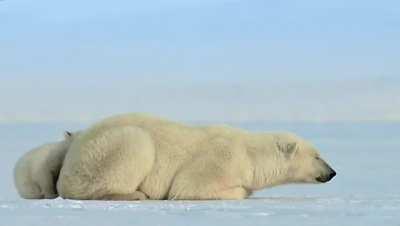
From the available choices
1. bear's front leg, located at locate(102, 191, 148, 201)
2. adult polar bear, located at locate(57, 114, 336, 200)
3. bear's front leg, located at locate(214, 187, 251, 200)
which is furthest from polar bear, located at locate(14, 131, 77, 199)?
bear's front leg, located at locate(214, 187, 251, 200)

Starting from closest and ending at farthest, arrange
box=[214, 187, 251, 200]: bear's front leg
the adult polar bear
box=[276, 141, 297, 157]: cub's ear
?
the adult polar bear
box=[214, 187, 251, 200]: bear's front leg
box=[276, 141, 297, 157]: cub's ear

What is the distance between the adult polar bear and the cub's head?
16.0 inches

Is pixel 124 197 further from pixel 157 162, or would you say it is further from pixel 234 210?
pixel 234 210

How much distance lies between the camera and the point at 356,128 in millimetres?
22953

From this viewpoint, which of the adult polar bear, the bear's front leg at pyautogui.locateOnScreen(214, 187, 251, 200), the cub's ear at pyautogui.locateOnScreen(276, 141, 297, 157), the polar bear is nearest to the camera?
the adult polar bear

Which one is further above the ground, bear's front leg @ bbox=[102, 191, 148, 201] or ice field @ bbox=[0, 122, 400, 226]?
ice field @ bbox=[0, 122, 400, 226]

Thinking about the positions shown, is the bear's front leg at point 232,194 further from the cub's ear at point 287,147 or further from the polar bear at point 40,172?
the polar bear at point 40,172

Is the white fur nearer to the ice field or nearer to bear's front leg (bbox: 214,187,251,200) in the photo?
the ice field

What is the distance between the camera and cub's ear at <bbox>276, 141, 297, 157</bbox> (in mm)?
9383

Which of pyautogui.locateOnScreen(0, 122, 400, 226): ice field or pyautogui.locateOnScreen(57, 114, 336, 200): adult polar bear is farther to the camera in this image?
pyautogui.locateOnScreen(57, 114, 336, 200): adult polar bear

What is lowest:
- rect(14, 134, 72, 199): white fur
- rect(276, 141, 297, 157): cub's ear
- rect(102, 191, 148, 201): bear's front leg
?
rect(102, 191, 148, 201): bear's front leg

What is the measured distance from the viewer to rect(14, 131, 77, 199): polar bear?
29.1 ft

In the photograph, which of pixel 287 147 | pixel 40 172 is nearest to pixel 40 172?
pixel 40 172

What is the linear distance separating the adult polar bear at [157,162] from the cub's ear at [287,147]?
1.05 ft
